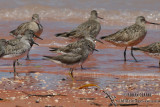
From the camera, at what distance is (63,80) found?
32.7ft

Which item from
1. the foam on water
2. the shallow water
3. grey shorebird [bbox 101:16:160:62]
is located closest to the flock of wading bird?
grey shorebird [bbox 101:16:160:62]

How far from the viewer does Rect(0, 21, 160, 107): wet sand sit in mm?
7750

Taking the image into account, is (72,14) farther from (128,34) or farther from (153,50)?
(153,50)

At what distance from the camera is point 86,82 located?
31.9 feet

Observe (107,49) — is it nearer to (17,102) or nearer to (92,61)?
(92,61)

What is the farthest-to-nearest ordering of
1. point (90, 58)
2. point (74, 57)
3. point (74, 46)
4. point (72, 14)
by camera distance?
1. point (72, 14)
2. point (90, 58)
3. point (74, 46)
4. point (74, 57)

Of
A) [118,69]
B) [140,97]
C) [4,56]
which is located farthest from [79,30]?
[140,97]

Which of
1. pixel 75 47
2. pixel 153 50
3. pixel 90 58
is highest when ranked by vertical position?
pixel 75 47

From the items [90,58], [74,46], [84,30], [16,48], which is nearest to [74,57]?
[74,46]

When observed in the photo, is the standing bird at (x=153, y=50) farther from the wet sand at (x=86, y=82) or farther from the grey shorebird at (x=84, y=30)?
the grey shorebird at (x=84, y=30)

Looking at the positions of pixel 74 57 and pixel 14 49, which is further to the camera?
pixel 14 49

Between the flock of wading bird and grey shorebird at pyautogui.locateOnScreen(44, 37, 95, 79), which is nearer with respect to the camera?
grey shorebird at pyautogui.locateOnScreen(44, 37, 95, 79)

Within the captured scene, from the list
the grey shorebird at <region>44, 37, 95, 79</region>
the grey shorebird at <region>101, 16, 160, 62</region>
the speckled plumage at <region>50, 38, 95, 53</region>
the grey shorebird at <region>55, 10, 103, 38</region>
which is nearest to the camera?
the grey shorebird at <region>44, 37, 95, 79</region>

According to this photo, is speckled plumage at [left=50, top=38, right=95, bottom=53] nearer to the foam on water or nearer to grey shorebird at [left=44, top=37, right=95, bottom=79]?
grey shorebird at [left=44, top=37, right=95, bottom=79]
